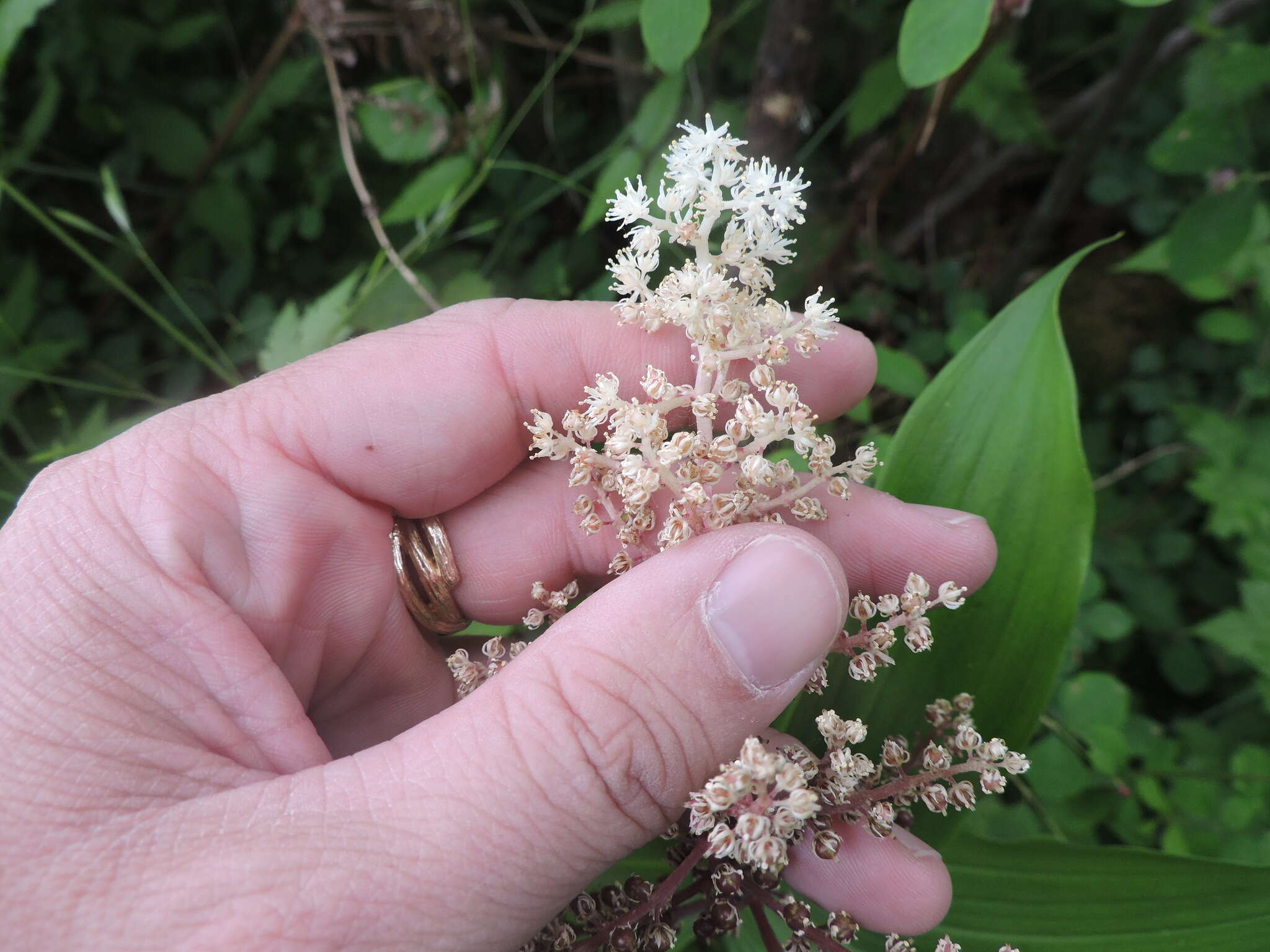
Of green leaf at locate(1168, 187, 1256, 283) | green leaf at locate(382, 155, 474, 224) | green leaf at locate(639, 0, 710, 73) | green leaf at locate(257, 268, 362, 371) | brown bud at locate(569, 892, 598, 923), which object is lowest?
brown bud at locate(569, 892, 598, 923)

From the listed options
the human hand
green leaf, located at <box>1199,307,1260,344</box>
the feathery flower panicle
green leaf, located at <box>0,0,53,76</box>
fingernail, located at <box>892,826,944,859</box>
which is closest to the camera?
the human hand

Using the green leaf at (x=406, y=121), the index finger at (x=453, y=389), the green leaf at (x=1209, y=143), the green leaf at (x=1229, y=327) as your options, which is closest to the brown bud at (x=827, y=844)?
the index finger at (x=453, y=389)

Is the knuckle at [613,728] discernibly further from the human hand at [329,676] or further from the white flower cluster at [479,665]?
the white flower cluster at [479,665]

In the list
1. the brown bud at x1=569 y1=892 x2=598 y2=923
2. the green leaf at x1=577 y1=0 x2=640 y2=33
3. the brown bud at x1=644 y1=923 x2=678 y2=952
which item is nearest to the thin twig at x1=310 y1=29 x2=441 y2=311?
the green leaf at x1=577 y1=0 x2=640 y2=33

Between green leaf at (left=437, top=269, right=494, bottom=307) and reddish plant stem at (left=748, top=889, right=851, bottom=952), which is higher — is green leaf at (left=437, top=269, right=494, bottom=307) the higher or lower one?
the higher one

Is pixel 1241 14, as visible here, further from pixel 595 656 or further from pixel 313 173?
pixel 313 173

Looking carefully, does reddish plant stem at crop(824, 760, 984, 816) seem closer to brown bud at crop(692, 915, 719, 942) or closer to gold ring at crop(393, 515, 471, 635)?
brown bud at crop(692, 915, 719, 942)
